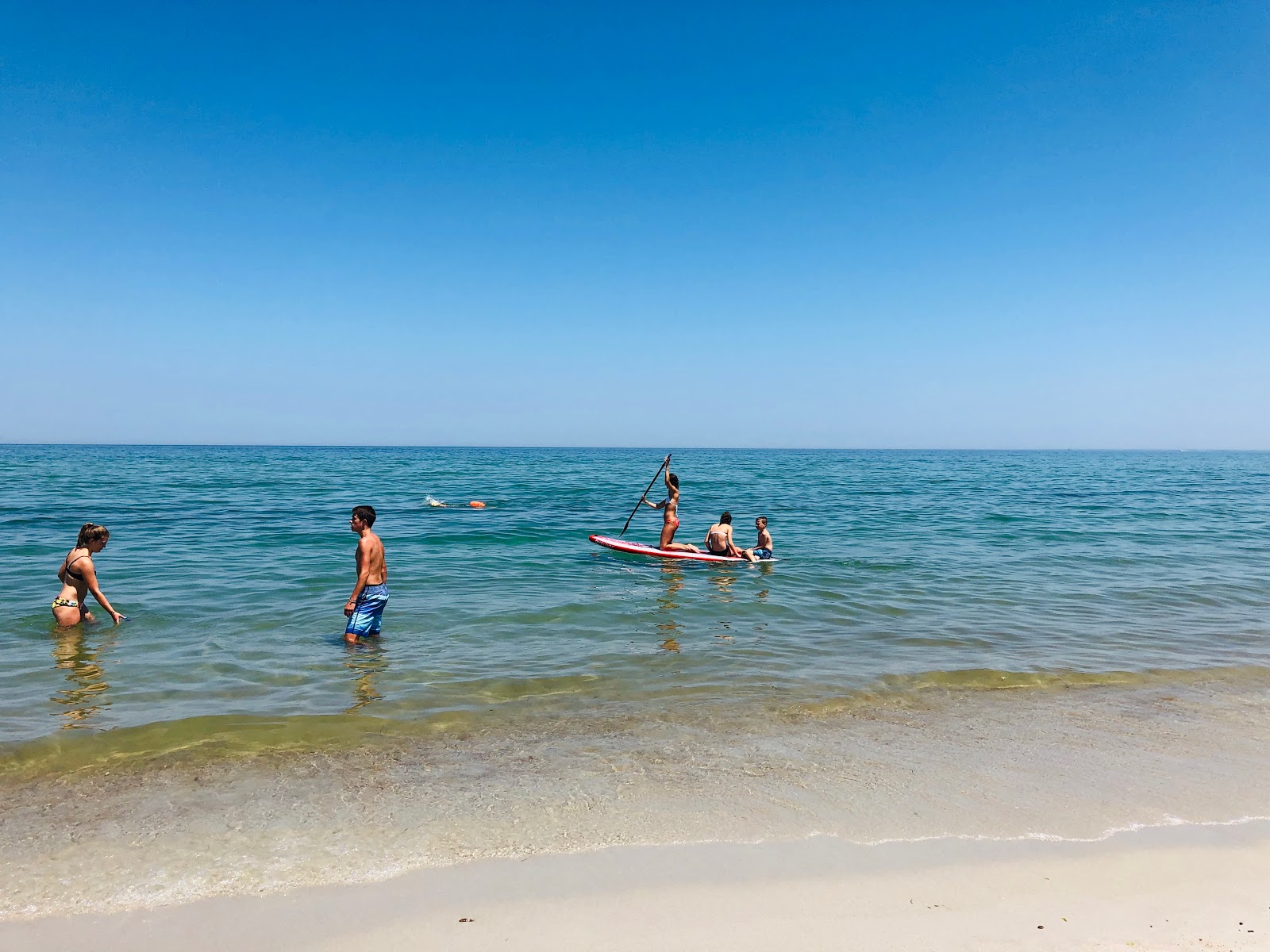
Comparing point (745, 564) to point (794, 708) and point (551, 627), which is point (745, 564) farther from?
point (794, 708)

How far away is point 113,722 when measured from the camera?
673 centimetres

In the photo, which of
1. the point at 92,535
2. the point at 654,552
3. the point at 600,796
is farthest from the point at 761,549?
the point at 600,796

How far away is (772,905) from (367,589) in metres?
7.00

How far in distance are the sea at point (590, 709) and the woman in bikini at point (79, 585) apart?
246mm

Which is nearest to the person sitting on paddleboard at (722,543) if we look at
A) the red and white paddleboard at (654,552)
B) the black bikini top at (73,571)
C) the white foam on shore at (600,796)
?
the red and white paddleboard at (654,552)

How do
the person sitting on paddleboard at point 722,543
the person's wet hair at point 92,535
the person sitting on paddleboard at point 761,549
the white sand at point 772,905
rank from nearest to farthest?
1. the white sand at point 772,905
2. the person's wet hair at point 92,535
3. the person sitting on paddleboard at point 761,549
4. the person sitting on paddleboard at point 722,543

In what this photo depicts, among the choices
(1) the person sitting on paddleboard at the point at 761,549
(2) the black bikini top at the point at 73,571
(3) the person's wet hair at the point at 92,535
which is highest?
(3) the person's wet hair at the point at 92,535

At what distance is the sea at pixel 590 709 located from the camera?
15.6 feet

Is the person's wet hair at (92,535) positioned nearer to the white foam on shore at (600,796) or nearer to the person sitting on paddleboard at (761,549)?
the white foam on shore at (600,796)

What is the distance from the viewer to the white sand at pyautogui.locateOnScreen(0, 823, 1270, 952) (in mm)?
3633

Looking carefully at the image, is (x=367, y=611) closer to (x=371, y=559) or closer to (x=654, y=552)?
(x=371, y=559)

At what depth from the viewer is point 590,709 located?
7.30m

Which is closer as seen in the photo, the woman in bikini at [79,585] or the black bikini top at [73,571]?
the woman in bikini at [79,585]

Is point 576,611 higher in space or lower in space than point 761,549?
lower
